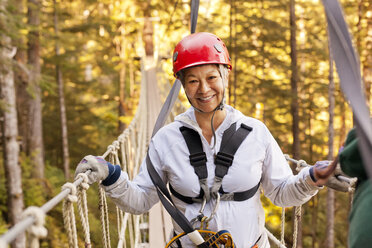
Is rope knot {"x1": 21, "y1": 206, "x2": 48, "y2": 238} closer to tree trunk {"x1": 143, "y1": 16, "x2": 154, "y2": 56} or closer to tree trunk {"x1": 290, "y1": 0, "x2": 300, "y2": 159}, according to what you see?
tree trunk {"x1": 290, "y1": 0, "x2": 300, "y2": 159}

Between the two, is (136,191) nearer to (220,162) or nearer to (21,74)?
(220,162)

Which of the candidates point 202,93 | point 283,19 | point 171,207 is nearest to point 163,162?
point 171,207

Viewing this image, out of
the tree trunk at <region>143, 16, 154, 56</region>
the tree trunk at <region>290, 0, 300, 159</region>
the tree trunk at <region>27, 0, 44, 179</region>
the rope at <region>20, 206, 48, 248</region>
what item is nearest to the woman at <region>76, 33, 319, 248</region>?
the rope at <region>20, 206, 48, 248</region>

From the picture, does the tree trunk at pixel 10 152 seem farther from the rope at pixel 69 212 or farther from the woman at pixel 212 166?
the rope at pixel 69 212

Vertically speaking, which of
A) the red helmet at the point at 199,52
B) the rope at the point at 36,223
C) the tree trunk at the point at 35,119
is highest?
the red helmet at the point at 199,52

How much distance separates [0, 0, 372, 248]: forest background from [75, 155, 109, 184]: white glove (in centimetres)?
167

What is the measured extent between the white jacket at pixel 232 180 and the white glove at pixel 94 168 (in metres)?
0.07

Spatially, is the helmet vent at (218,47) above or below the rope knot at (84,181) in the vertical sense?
above

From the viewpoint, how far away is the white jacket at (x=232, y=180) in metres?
1.40

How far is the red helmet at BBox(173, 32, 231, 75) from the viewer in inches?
59.1

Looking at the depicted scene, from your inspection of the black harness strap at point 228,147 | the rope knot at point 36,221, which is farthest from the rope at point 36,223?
the black harness strap at point 228,147

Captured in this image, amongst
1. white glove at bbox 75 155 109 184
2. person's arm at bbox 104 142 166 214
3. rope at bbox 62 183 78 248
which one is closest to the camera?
rope at bbox 62 183 78 248

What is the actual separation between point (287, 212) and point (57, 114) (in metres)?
6.95

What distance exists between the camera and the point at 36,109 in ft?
24.7
